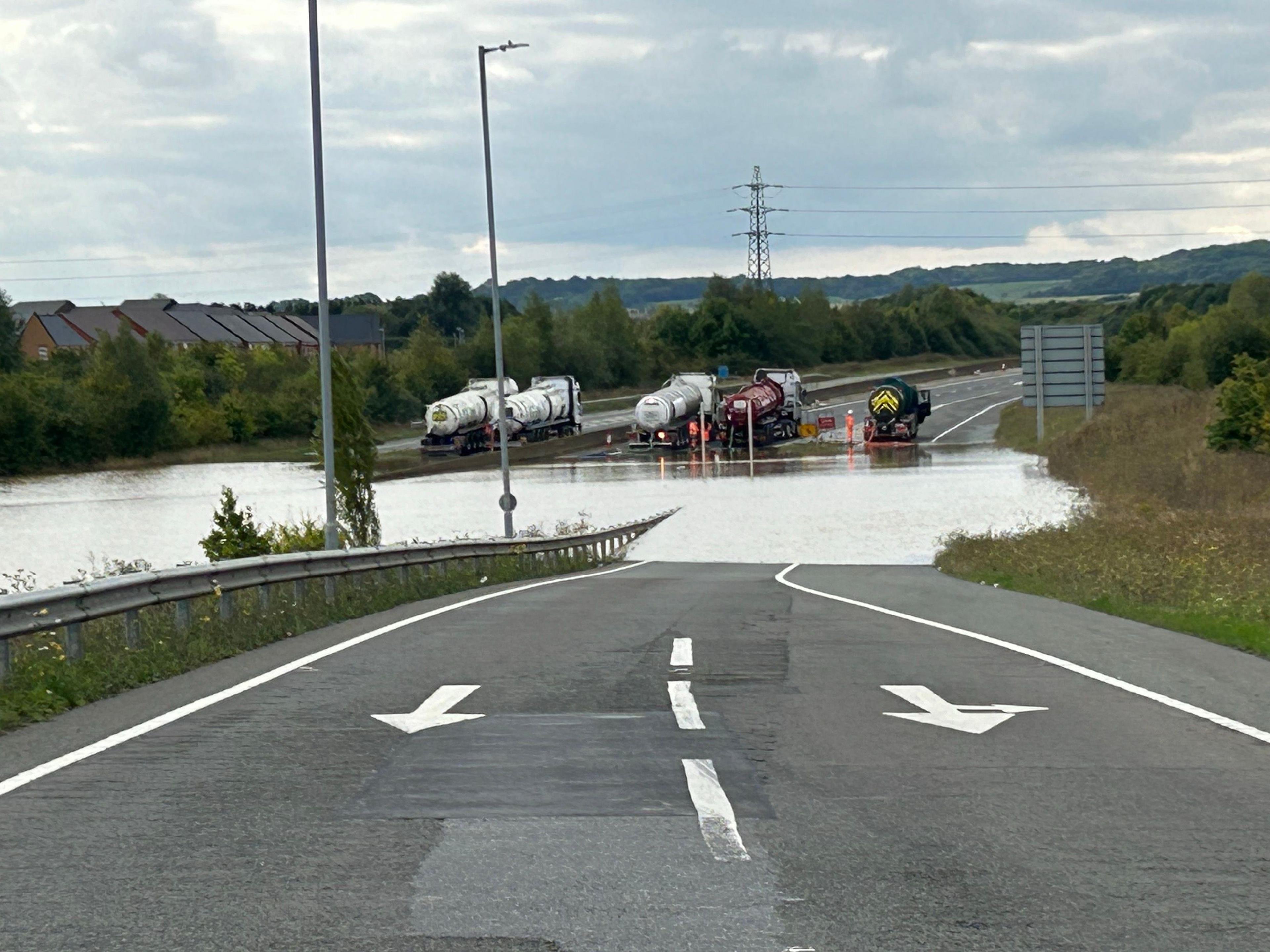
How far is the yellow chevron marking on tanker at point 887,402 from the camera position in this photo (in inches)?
3885

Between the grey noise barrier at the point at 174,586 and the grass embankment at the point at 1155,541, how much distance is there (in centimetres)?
913

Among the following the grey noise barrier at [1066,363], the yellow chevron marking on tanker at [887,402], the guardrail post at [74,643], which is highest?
the grey noise barrier at [1066,363]

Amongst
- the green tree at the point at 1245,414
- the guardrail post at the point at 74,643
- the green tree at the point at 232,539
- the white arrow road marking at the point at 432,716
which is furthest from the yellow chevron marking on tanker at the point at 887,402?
the white arrow road marking at the point at 432,716

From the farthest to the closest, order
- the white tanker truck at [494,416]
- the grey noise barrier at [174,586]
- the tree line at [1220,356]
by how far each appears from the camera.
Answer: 1. the white tanker truck at [494,416]
2. the tree line at [1220,356]
3. the grey noise barrier at [174,586]

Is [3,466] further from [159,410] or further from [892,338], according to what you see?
[892,338]

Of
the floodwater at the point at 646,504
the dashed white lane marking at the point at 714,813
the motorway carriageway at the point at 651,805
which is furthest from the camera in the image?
the floodwater at the point at 646,504

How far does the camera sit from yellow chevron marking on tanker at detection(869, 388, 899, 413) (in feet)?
324

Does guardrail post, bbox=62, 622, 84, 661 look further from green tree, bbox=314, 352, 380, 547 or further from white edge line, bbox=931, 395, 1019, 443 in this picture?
white edge line, bbox=931, 395, 1019, 443

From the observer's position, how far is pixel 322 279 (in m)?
24.9

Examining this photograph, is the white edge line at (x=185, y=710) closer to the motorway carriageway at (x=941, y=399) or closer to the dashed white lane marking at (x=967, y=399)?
the motorway carriageway at (x=941, y=399)

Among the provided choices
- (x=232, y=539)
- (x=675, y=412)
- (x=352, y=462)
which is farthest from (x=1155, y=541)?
(x=675, y=412)

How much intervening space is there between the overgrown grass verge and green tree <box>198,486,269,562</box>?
11214mm

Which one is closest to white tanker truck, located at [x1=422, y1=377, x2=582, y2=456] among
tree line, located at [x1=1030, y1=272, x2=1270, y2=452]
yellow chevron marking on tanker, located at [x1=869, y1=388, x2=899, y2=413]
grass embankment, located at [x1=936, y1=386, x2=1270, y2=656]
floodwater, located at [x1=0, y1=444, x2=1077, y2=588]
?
floodwater, located at [x1=0, y1=444, x2=1077, y2=588]

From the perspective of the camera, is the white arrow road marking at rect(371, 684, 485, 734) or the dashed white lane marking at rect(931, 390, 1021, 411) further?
the dashed white lane marking at rect(931, 390, 1021, 411)
